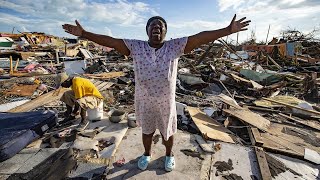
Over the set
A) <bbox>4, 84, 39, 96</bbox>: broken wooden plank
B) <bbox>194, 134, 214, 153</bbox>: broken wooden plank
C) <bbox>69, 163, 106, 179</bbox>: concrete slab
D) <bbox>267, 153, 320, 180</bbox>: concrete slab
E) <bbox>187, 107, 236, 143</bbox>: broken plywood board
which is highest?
<bbox>4, 84, 39, 96</bbox>: broken wooden plank

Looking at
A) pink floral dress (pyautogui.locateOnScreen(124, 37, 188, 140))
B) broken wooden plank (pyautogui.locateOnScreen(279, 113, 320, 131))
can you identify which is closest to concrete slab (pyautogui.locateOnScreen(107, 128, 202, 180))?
pink floral dress (pyautogui.locateOnScreen(124, 37, 188, 140))

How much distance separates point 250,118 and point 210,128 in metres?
1.24

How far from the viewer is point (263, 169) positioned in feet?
10.6

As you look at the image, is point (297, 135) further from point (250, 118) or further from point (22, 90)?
point (22, 90)

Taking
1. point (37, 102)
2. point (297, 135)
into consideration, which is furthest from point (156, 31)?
point (37, 102)

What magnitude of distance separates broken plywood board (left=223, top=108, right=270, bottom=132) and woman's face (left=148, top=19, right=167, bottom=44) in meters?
3.34

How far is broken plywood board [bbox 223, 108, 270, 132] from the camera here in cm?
497

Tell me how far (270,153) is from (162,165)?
1984 mm

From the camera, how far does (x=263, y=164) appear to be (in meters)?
3.36

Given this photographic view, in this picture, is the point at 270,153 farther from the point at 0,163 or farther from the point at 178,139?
the point at 0,163

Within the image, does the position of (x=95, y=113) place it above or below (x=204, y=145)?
above

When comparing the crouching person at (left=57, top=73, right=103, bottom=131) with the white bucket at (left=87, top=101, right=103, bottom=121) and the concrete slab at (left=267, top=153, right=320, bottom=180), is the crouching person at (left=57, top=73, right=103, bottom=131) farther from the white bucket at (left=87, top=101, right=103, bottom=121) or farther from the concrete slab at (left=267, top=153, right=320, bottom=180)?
the concrete slab at (left=267, top=153, right=320, bottom=180)

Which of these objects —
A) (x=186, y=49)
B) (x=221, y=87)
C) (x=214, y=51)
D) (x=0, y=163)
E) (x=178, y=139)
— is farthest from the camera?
(x=214, y=51)

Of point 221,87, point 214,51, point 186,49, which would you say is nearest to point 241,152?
point 186,49
